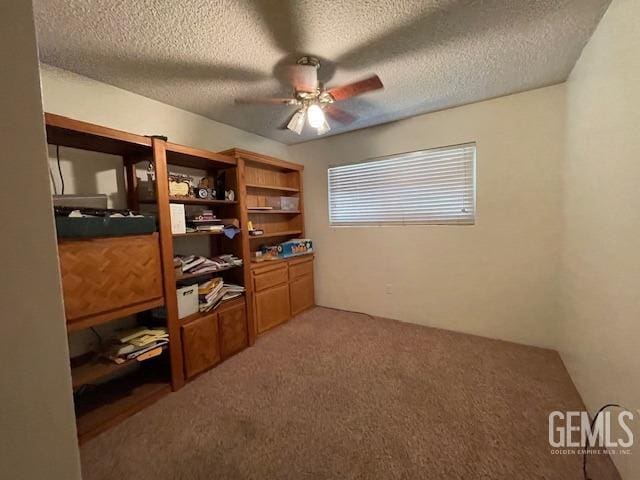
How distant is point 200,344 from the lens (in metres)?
2.08

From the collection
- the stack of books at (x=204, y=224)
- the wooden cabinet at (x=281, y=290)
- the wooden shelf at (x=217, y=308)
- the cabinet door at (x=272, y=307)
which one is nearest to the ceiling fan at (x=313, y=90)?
the stack of books at (x=204, y=224)

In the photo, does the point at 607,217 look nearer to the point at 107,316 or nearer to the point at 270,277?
the point at 270,277

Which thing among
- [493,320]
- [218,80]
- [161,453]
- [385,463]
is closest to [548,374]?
[493,320]

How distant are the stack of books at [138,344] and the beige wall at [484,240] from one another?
213 cm

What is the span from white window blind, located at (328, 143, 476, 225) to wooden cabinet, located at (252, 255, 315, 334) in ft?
2.63

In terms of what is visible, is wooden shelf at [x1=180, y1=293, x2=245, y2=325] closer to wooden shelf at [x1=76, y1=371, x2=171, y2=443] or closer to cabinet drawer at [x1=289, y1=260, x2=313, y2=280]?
wooden shelf at [x1=76, y1=371, x2=171, y2=443]

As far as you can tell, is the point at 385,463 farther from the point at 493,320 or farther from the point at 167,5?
the point at 167,5

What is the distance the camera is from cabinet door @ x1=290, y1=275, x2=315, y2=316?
321 centimetres

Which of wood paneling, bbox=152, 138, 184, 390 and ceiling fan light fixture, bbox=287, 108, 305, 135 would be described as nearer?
wood paneling, bbox=152, 138, 184, 390

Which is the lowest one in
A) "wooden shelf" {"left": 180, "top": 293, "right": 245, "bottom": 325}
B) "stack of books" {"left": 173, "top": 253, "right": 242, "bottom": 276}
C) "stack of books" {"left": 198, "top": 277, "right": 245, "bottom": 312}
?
"wooden shelf" {"left": 180, "top": 293, "right": 245, "bottom": 325}

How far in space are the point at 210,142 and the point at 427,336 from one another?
9.94ft

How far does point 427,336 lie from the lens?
263cm

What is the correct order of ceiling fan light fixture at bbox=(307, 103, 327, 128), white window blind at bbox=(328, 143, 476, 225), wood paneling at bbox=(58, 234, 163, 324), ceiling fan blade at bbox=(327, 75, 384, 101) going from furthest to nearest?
white window blind at bbox=(328, 143, 476, 225), ceiling fan light fixture at bbox=(307, 103, 327, 128), ceiling fan blade at bbox=(327, 75, 384, 101), wood paneling at bbox=(58, 234, 163, 324)

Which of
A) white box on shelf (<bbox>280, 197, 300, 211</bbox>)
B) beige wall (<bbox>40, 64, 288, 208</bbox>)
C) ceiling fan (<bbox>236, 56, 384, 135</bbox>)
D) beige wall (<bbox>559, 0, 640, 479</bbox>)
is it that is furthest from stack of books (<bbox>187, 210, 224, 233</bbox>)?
beige wall (<bbox>559, 0, 640, 479</bbox>)
